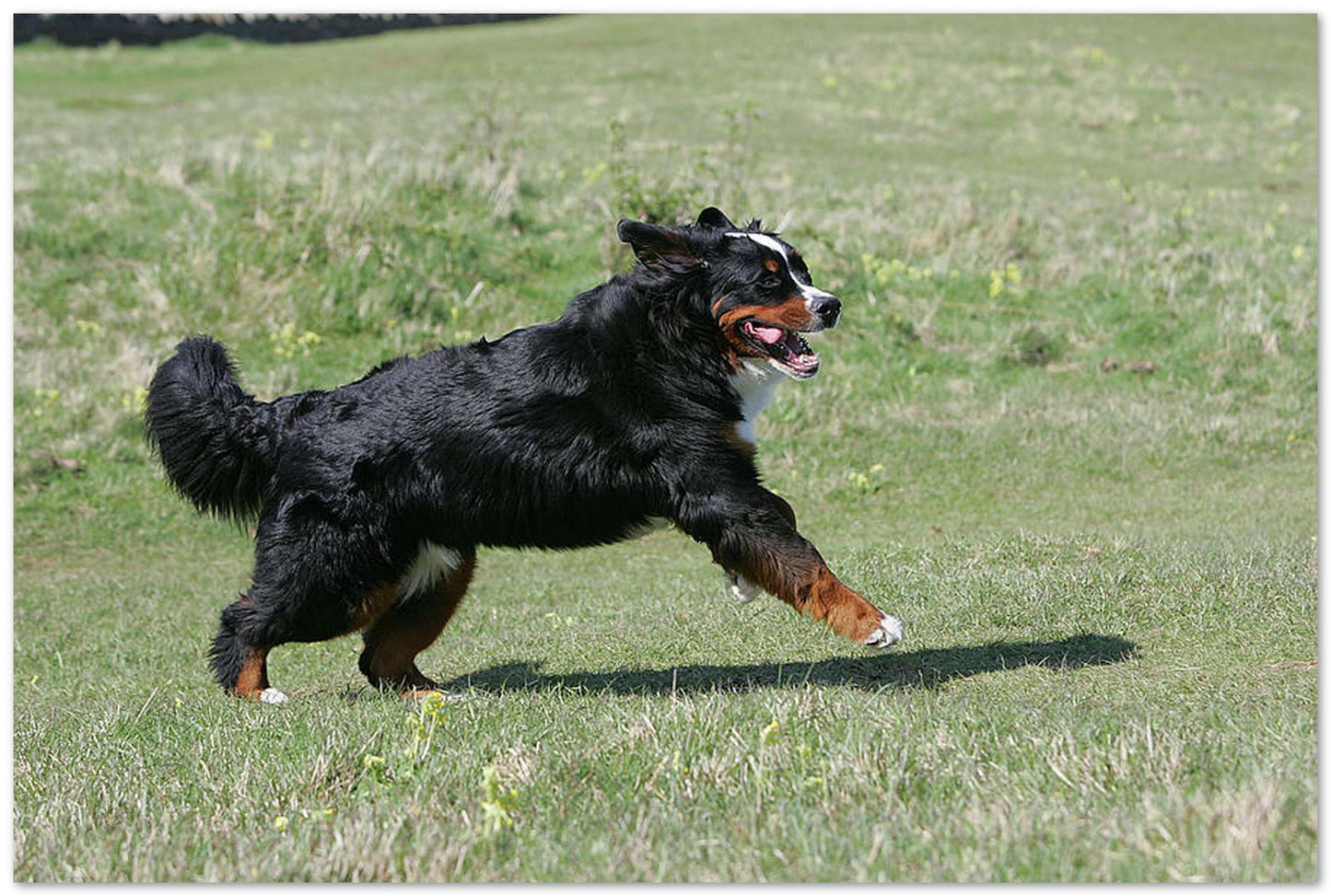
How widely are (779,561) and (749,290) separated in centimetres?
117

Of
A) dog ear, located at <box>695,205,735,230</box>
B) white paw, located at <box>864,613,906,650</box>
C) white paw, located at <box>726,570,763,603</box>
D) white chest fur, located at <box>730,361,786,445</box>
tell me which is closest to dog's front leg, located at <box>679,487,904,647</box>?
white paw, located at <box>864,613,906,650</box>

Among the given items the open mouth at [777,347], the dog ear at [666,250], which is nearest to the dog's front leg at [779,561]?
the open mouth at [777,347]

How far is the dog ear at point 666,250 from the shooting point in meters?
6.37

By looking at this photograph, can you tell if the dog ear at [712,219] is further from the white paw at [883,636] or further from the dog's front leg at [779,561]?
the white paw at [883,636]

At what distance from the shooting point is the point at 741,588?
6574 mm

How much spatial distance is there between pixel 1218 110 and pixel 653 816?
3028 centimetres

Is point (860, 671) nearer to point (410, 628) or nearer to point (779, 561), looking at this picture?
point (779, 561)

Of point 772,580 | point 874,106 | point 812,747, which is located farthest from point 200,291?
point 874,106

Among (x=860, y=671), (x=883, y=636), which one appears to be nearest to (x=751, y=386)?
(x=883, y=636)

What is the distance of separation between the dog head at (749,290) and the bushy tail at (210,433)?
196cm

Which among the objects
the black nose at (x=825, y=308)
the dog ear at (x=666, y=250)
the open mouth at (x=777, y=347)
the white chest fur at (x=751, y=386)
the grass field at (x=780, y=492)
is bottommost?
the grass field at (x=780, y=492)

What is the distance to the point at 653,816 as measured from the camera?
13.4ft

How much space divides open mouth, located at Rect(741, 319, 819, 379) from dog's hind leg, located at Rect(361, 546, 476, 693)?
1.63 m

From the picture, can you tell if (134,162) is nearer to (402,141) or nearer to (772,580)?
(402,141)
